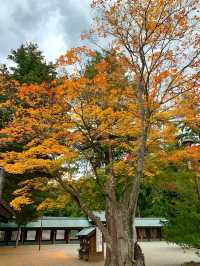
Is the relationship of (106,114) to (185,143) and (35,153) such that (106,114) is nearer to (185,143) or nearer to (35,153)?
(35,153)

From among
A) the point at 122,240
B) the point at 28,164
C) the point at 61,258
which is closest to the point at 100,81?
the point at 28,164

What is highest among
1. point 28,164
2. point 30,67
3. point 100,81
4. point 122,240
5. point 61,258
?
point 30,67

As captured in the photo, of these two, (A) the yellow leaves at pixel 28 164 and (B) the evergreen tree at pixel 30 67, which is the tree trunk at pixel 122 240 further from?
(B) the evergreen tree at pixel 30 67

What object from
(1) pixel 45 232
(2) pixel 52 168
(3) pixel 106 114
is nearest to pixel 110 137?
(3) pixel 106 114

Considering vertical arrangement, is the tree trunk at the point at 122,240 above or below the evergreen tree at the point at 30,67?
below

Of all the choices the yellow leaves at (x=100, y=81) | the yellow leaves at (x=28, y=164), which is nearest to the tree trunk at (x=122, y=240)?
the yellow leaves at (x=28, y=164)

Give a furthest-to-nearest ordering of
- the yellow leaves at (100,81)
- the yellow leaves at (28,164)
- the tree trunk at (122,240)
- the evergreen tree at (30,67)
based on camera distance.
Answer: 1. the evergreen tree at (30,67)
2. the yellow leaves at (100,81)
3. the yellow leaves at (28,164)
4. the tree trunk at (122,240)

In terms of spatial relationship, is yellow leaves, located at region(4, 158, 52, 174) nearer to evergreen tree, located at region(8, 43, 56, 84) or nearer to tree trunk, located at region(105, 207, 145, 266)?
tree trunk, located at region(105, 207, 145, 266)

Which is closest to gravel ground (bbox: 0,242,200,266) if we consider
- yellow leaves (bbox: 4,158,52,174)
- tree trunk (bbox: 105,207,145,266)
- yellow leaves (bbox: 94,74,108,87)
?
tree trunk (bbox: 105,207,145,266)

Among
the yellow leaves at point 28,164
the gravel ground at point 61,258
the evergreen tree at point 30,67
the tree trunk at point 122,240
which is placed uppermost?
the evergreen tree at point 30,67

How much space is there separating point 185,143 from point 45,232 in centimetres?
2730

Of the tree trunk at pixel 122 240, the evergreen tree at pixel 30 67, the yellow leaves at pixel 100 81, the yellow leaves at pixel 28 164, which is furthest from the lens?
the evergreen tree at pixel 30 67

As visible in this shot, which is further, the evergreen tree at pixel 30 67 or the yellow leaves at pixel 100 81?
the evergreen tree at pixel 30 67

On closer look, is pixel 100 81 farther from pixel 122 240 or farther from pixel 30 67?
pixel 30 67
